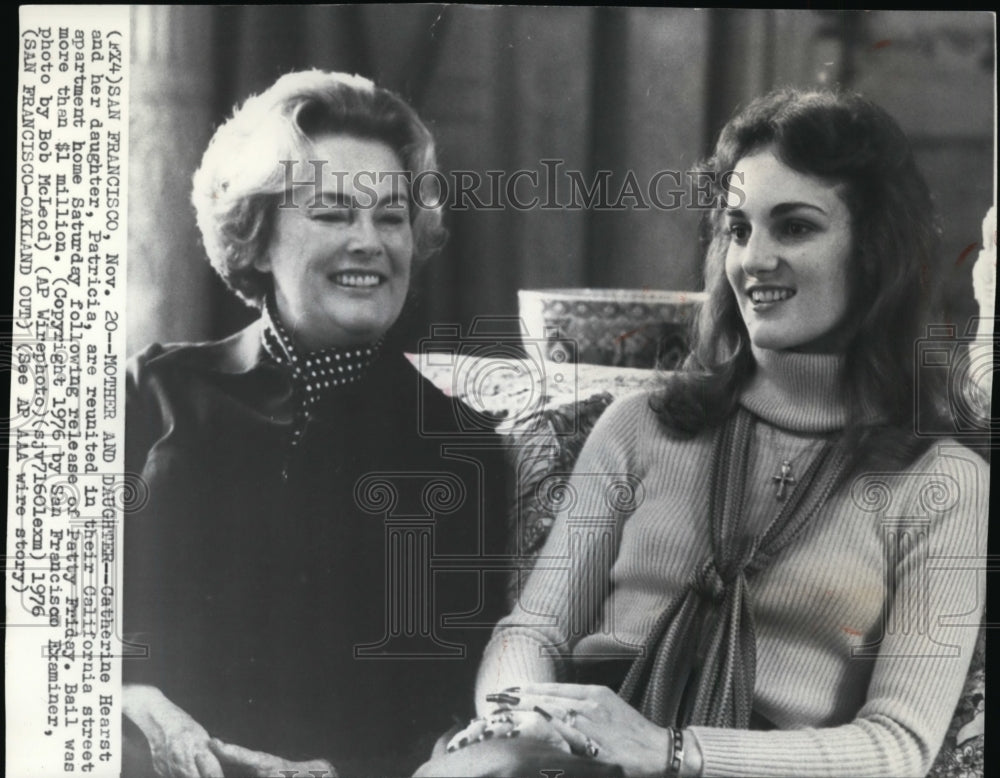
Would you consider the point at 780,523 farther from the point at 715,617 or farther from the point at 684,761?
the point at 684,761

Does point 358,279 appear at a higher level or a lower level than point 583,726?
higher

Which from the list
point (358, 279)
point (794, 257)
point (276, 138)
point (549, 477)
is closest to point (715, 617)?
point (549, 477)

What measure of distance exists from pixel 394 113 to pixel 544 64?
1.00 ft

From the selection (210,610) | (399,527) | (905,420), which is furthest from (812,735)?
(210,610)

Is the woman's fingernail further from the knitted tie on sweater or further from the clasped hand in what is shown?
the knitted tie on sweater

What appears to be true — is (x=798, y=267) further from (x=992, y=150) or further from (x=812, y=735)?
(x=812, y=735)

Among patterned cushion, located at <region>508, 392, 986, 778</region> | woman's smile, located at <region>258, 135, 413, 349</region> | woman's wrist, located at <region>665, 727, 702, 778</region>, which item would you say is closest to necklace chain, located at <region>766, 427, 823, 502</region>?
patterned cushion, located at <region>508, 392, 986, 778</region>

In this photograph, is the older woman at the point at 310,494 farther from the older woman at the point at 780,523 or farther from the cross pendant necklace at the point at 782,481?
the cross pendant necklace at the point at 782,481

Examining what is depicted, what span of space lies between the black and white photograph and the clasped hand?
18 mm

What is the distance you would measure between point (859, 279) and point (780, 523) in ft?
1.60

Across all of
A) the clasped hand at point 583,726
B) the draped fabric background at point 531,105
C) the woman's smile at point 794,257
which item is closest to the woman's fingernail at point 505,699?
the clasped hand at point 583,726

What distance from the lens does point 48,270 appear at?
213 cm

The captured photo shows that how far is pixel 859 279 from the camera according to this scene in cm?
212

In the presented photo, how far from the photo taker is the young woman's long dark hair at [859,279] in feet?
6.98
